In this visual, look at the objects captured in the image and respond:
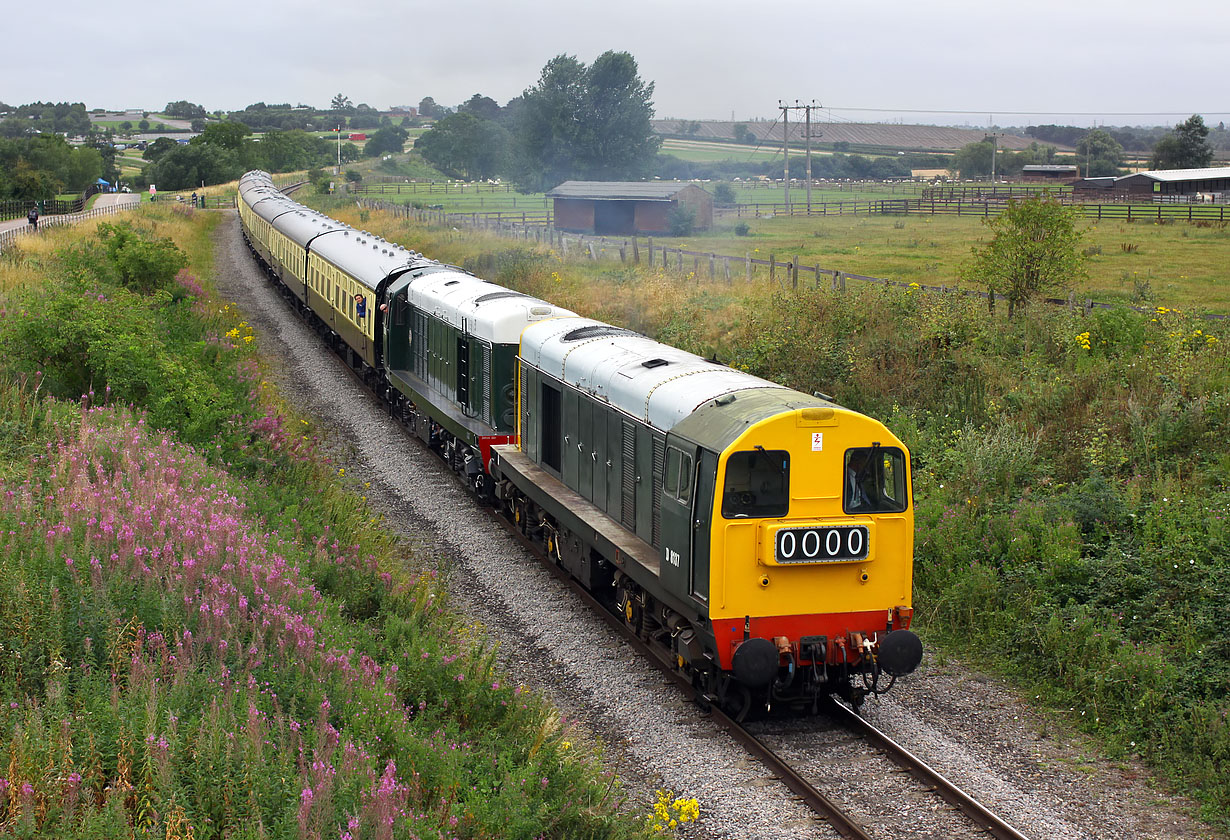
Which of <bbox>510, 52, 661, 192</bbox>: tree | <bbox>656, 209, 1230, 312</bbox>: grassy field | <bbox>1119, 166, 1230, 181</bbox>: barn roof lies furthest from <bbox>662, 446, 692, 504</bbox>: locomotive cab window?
<bbox>510, 52, 661, 192</bbox>: tree

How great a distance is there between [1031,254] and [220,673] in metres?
19.0

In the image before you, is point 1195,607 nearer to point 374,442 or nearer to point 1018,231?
point 1018,231

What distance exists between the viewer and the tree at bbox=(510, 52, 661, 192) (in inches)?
3620

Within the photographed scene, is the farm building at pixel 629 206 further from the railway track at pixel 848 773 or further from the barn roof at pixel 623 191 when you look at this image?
the railway track at pixel 848 773

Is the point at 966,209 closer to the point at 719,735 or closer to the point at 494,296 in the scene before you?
the point at 494,296

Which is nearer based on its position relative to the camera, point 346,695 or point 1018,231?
point 346,695

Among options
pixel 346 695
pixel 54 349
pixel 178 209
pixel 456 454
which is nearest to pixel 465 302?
pixel 456 454

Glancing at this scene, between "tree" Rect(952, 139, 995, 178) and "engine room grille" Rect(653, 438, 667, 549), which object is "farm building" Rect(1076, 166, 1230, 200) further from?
"engine room grille" Rect(653, 438, 667, 549)

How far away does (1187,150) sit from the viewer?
316 ft

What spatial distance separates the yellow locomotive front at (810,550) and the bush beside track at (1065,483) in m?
2.65

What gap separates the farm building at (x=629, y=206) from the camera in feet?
199

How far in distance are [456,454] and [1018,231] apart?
12.4 meters

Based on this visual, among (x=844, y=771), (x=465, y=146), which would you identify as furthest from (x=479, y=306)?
(x=465, y=146)

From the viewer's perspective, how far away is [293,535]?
1277cm
